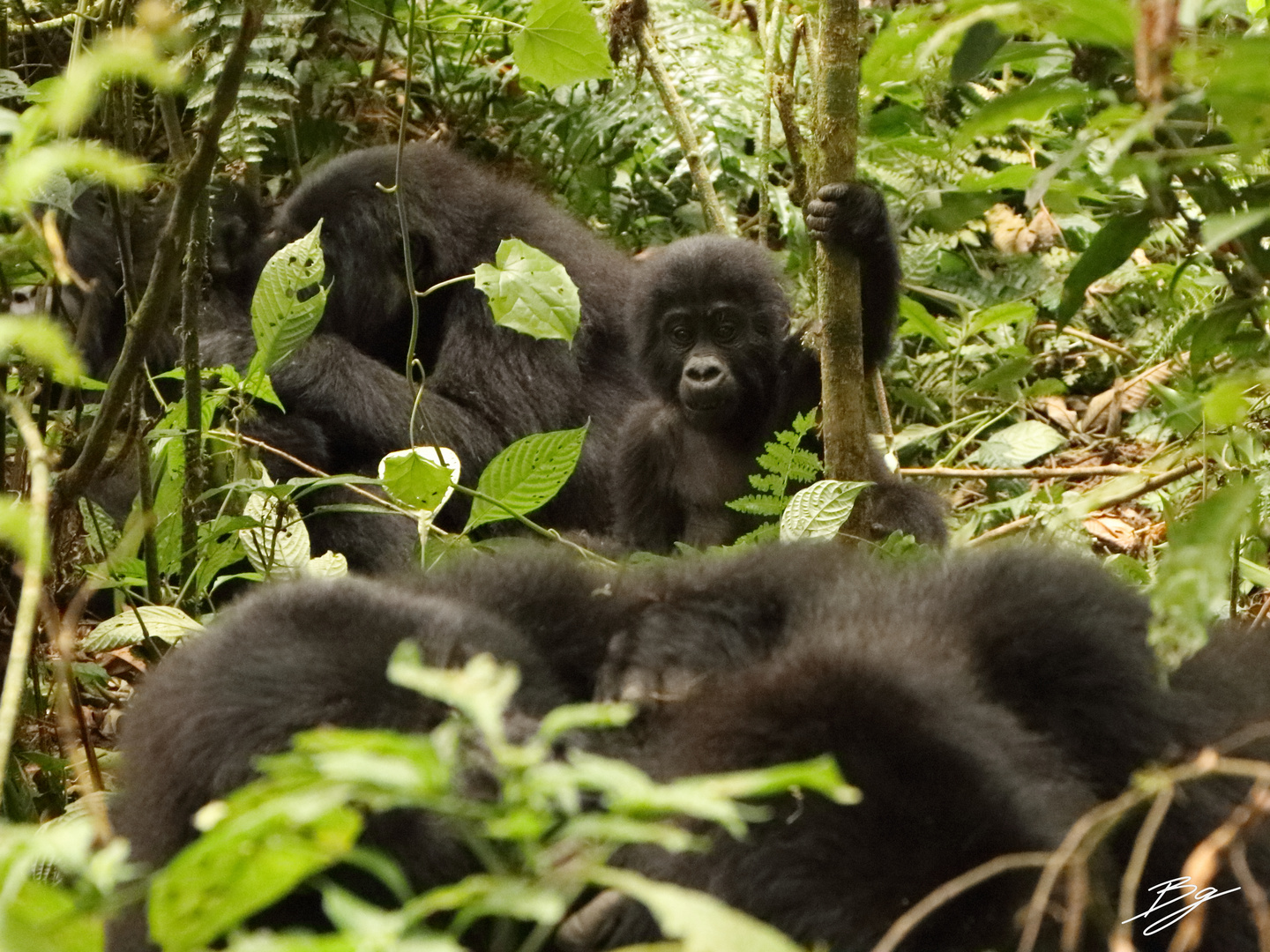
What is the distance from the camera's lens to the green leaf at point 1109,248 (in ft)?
7.18

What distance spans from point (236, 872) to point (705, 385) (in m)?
3.12

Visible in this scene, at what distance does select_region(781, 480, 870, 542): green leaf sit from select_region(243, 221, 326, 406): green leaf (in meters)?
1.07

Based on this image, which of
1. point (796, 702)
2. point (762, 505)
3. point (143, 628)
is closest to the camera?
point (796, 702)

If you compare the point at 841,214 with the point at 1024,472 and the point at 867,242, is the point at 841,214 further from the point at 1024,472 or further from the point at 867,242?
the point at 1024,472

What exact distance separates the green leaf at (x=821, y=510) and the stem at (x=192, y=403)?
3.90 feet

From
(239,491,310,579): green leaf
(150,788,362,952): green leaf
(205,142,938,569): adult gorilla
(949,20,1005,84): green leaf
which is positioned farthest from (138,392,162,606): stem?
(150,788,362,952): green leaf

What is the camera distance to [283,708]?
1.65m

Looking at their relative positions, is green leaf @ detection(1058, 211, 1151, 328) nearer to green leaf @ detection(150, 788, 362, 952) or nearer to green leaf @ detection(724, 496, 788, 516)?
green leaf @ detection(724, 496, 788, 516)

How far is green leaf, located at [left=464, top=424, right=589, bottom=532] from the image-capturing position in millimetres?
3023

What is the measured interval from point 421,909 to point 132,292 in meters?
2.46

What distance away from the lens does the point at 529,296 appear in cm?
309

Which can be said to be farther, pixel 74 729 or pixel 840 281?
pixel 840 281

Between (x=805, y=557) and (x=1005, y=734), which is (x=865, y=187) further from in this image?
(x=1005, y=734)

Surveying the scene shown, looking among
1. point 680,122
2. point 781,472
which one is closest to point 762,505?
point 781,472
